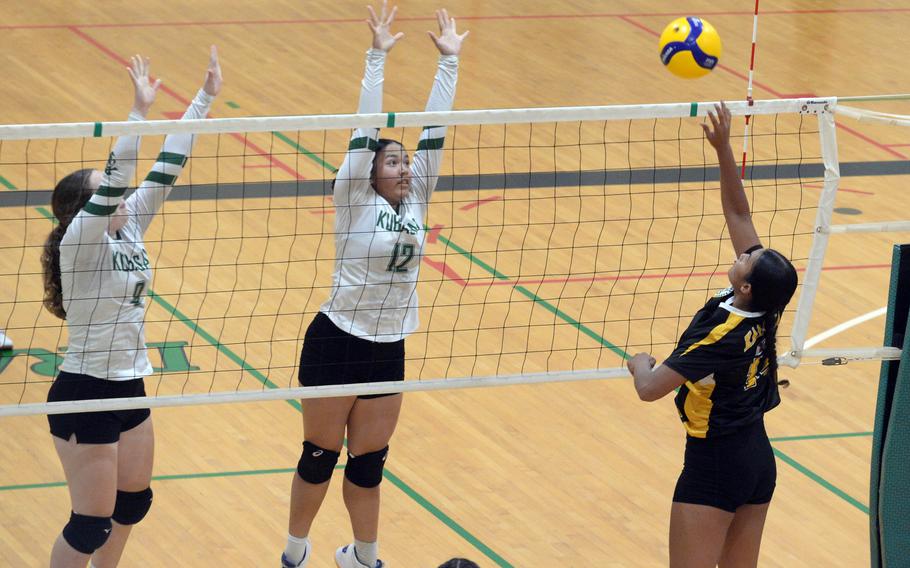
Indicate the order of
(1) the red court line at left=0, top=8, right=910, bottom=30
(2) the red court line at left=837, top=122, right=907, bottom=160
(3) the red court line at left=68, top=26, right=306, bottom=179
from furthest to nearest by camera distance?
(1) the red court line at left=0, top=8, right=910, bottom=30
(2) the red court line at left=837, top=122, right=907, bottom=160
(3) the red court line at left=68, top=26, right=306, bottom=179

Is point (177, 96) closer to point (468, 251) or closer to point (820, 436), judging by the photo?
point (468, 251)

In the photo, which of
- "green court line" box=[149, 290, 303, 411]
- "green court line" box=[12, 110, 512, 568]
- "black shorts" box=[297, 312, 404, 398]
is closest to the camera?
"black shorts" box=[297, 312, 404, 398]

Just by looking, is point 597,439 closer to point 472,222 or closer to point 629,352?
point 629,352

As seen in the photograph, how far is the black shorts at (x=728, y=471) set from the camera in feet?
18.7

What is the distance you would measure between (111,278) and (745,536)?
9.56ft

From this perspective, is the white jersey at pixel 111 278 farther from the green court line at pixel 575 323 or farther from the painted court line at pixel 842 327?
the painted court line at pixel 842 327

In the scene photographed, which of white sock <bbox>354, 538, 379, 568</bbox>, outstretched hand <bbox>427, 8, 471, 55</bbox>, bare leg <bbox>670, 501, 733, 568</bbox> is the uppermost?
outstretched hand <bbox>427, 8, 471, 55</bbox>

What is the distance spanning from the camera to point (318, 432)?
259 inches

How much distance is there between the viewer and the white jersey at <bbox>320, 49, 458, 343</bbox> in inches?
248

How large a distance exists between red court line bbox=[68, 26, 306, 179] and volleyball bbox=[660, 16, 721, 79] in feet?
11.0

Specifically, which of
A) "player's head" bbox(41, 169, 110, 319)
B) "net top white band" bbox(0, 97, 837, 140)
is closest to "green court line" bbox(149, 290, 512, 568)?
"player's head" bbox(41, 169, 110, 319)

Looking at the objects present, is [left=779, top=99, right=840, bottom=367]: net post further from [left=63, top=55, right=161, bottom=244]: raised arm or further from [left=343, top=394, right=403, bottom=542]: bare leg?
[left=63, top=55, right=161, bottom=244]: raised arm

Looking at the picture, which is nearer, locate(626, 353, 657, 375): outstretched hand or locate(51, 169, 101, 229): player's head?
locate(626, 353, 657, 375): outstretched hand

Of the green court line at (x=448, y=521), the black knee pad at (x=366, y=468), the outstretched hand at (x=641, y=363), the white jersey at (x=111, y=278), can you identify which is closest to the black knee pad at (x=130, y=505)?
the white jersey at (x=111, y=278)
